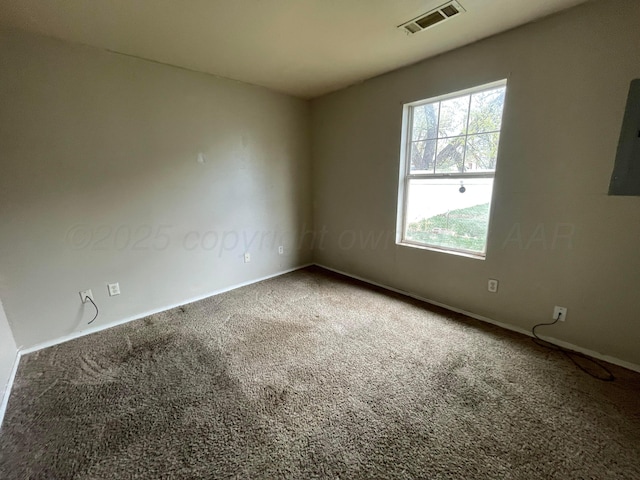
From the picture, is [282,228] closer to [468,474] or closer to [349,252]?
[349,252]

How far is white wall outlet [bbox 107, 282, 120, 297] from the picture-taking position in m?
2.39

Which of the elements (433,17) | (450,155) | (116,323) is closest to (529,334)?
(450,155)

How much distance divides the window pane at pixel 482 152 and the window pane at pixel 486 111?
0.06 meters

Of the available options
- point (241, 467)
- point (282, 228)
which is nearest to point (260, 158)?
point (282, 228)

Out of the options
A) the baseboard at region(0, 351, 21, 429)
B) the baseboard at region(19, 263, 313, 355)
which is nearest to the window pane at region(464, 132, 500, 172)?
the baseboard at region(19, 263, 313, 355)

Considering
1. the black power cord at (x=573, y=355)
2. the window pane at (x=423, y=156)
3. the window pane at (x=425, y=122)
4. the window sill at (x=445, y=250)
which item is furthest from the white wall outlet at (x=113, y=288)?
the black power cord at (x=573, y=355)

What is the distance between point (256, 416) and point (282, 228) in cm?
248

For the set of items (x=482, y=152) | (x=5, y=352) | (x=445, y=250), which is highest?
(x=482, y=152)

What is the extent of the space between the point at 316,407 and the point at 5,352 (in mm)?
2094

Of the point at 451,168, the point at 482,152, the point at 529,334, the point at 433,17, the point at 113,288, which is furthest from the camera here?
the point at 451,168

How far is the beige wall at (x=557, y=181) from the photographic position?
1.69m

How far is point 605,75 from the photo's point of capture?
167cm

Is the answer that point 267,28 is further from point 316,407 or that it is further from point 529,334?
point 529,334

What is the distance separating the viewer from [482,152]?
2289mm
